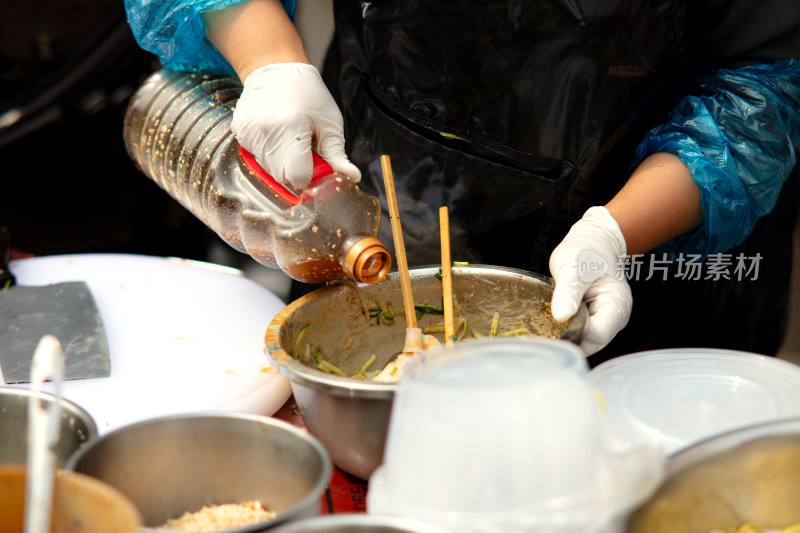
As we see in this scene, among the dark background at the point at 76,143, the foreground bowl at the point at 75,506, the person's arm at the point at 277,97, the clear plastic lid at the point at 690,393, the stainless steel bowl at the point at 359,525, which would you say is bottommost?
the dark background at the point at 76,143

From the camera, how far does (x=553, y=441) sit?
68 cm

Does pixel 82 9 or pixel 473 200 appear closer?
pixel 473 200

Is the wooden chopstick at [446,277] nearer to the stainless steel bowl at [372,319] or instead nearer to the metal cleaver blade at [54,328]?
the stainless steel bowl at [372,319]

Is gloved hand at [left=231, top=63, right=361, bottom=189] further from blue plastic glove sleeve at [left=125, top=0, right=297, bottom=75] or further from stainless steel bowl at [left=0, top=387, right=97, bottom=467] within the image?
stainless steel bowl at [left=0, top=387, right=97, bottom=467]

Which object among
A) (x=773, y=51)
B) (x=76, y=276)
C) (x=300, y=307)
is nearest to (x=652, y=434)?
(x=300, y=307)

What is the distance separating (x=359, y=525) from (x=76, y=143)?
2.73 meters

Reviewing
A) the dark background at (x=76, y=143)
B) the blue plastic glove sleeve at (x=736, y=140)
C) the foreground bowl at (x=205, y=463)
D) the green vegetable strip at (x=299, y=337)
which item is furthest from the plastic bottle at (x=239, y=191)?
the dark background at (x=76, y=143)

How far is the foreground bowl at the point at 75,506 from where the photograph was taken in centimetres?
65

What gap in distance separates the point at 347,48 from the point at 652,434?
1.33 meters

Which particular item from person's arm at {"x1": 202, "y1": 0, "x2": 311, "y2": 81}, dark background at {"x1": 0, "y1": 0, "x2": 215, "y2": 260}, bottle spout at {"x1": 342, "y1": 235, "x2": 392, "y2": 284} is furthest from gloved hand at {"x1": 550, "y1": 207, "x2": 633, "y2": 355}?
dark background at {"x1": 0, "y1": 0, "x2": 215, "y2": 260}

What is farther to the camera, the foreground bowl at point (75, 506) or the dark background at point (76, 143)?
the dark background at point (76, 143)

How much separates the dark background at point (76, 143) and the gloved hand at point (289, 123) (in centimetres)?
165

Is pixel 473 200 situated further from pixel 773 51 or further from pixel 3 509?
pixel 3 509

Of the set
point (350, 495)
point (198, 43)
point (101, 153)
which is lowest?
point (101, 153)
